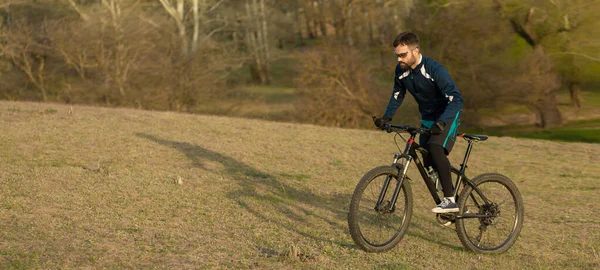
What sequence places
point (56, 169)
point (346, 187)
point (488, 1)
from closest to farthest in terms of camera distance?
point (56, 169), point (346, 187), point (488, 1)

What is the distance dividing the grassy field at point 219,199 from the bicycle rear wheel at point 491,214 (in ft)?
0.54

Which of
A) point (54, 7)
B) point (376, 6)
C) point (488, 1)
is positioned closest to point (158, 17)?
point (54, 7)

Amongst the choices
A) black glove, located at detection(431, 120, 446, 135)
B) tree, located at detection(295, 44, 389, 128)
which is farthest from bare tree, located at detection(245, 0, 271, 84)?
black glove, located at detection(431, 120, 446, 135)

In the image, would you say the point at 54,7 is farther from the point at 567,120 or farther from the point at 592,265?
the point at 592,265

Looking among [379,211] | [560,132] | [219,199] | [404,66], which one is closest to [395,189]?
[379,211]

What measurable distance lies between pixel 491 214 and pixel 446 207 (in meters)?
0.63

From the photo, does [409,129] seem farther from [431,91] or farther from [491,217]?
[491,217]

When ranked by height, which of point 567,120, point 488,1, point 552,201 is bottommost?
point 567,120

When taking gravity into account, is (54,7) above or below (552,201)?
above

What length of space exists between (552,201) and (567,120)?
21015 millimetres

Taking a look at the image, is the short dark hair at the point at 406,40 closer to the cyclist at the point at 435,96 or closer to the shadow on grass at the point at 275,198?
the cyclist at the point at 435,96

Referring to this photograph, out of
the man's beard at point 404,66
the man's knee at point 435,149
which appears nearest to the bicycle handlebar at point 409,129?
the man's knee at point 435,149

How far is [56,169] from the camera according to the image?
30.0ft

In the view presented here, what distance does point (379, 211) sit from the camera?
617 cm
